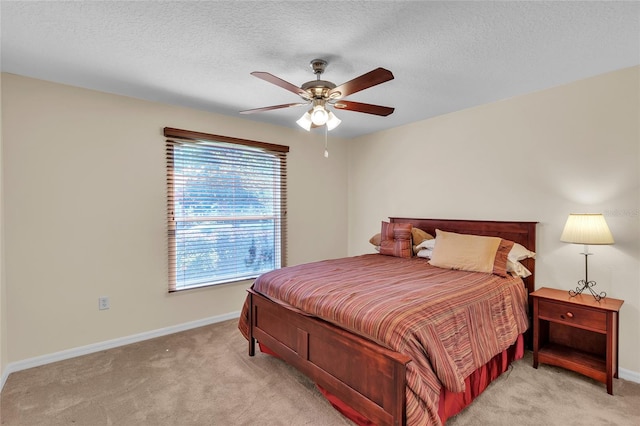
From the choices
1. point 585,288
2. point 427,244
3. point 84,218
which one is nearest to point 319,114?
point 427,244

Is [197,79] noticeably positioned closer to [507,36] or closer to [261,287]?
[261,287]

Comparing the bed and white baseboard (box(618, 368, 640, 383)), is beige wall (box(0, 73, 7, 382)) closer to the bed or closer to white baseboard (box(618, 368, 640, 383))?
the bed

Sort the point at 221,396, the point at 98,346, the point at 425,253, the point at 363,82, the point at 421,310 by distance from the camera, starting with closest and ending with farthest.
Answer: the point at 421,310 < the point at 363,82 < the point at 221,396 < the point at 98,346 < the point at 425,253

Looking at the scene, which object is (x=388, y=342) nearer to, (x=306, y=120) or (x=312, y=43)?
(x=306, y=120)

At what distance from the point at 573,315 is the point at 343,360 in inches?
72.2

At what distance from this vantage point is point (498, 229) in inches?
124

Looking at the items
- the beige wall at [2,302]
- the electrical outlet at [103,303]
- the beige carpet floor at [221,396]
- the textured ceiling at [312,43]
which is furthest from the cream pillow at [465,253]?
the beige wall at [2,302]

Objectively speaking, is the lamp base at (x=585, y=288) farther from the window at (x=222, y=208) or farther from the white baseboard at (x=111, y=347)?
the window at (x=222, y=208)

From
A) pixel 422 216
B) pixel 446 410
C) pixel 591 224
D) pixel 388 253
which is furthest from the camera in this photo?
pixel 422 216

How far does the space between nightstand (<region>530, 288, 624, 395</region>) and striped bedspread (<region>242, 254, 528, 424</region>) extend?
180 mm

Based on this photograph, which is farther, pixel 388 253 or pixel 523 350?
pixel 388 253

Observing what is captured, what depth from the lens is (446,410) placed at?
179 centimetres

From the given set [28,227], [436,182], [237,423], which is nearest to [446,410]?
[237,423]

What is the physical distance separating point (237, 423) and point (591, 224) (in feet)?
9.35
